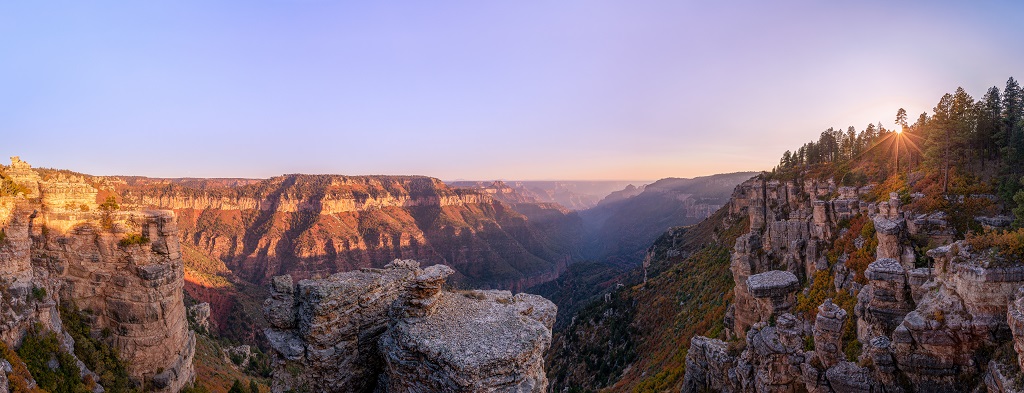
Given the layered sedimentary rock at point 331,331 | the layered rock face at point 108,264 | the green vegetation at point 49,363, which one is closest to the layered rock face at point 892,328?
the layered sedimentary rock at point 331,331

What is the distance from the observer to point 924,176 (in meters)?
29.5

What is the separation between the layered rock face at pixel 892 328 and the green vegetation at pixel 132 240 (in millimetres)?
34186

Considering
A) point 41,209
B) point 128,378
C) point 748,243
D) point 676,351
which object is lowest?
point 676,351

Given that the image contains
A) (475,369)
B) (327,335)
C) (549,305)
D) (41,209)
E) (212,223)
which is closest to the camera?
(475,369)

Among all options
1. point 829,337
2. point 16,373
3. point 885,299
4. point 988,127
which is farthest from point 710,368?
point 16,373

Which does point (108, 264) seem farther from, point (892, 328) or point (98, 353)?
point (892, 328)

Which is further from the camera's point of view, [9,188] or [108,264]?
[108,264]

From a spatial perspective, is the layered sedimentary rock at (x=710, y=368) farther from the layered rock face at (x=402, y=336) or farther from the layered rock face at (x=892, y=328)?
the layered rock face at (x=402, y=336)

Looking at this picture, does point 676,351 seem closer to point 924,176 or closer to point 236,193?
point 924,176

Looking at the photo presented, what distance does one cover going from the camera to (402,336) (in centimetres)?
1005

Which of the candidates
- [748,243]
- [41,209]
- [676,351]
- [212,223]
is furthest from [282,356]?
[212,223]

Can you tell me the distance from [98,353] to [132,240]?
6.70 meters

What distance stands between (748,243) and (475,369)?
3234cm

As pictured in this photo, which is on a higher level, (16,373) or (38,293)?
(38,293)
